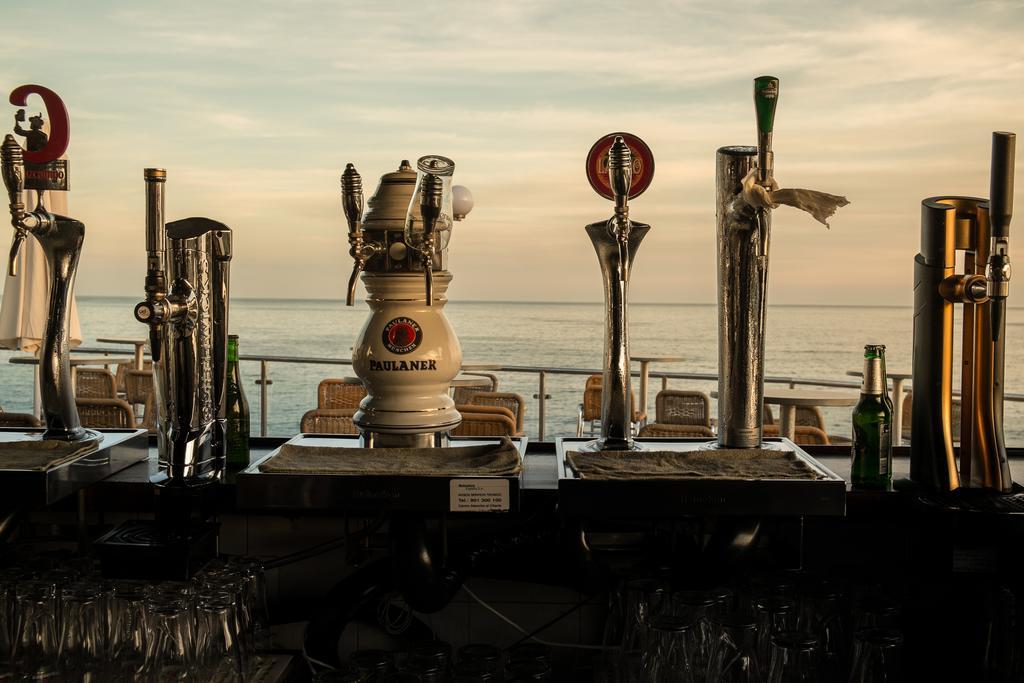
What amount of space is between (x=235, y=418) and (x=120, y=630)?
1.03ft

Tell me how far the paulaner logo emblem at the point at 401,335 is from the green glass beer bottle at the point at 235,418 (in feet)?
0.79

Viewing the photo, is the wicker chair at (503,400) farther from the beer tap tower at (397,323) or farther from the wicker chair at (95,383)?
the beer tap tower at (397,323)

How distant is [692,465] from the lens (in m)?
1.09

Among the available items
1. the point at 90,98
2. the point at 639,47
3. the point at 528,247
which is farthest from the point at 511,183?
the point at 90,98

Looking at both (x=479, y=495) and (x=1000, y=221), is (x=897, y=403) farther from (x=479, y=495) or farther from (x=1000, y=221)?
(x=479, y=495)

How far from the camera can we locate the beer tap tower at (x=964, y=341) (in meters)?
1.11

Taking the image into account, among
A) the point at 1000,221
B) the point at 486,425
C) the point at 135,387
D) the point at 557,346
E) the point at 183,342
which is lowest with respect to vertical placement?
the point at 557,346

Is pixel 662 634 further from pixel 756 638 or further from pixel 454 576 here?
pixel 454 576

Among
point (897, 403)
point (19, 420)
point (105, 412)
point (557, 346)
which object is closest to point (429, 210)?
point (19, 420)

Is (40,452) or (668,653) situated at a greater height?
(40,452)

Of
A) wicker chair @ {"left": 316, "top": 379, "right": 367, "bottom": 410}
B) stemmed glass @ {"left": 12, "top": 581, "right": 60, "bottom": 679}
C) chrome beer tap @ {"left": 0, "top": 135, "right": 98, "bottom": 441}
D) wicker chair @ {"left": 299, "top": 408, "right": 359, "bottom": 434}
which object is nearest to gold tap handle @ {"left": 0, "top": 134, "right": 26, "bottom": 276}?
chrome beer tap @ {"left": 0, "top": 135, "right": 98, "bottom": 441}

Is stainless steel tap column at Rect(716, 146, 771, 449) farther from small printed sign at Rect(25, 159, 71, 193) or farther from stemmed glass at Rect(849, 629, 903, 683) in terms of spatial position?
small printed sign at Rect(25, 159, 71, 193)

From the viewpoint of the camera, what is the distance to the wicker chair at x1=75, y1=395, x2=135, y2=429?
3191 millimetres

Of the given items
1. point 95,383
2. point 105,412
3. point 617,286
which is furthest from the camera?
point 95,383
